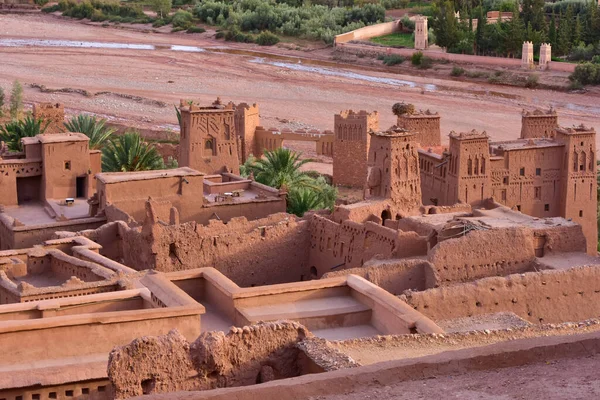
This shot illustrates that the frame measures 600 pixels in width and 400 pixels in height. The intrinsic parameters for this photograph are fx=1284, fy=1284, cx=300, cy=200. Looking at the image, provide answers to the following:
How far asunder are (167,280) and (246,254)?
274 inches

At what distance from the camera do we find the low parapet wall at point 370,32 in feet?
281

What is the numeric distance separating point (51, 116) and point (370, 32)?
51145mm

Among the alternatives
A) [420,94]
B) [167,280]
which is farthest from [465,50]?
[167,280]

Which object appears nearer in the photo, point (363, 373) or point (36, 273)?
point (363, 373)

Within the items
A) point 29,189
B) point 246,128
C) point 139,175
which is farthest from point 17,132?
point 139,175

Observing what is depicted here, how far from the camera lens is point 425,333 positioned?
15.0 m

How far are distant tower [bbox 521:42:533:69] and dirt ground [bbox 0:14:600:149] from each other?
9.15 ft

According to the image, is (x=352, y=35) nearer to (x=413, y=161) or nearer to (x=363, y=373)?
(x=413, y=161)

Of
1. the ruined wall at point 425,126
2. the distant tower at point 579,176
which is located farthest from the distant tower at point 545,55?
the distant tower at point 579,176

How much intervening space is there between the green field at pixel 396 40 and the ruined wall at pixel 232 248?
58261 millimetres

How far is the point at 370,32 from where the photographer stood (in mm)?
88312

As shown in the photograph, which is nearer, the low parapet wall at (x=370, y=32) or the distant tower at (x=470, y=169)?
the distant tower at (x=470, y=169)

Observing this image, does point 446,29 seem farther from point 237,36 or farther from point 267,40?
point 237,36

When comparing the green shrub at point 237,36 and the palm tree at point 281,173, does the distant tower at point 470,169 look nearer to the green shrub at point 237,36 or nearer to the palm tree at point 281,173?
the palm tree at point 281,173
